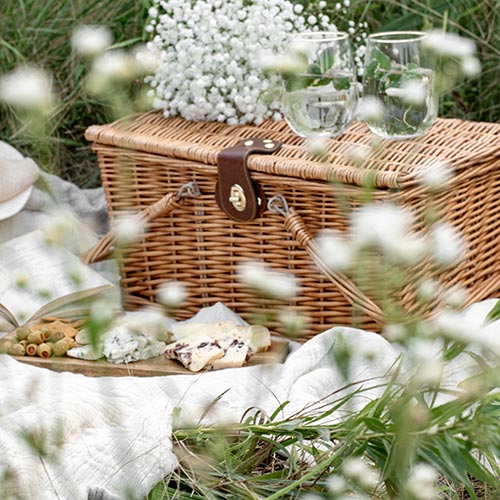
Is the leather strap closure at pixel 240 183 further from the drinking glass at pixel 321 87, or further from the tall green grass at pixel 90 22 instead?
the tall green grass at pixel 90 22

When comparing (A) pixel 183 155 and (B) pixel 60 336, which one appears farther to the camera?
(A) pixel 183 155

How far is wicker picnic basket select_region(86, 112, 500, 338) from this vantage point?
193 centimetres

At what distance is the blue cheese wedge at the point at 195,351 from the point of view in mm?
1817

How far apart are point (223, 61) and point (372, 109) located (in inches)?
17.8

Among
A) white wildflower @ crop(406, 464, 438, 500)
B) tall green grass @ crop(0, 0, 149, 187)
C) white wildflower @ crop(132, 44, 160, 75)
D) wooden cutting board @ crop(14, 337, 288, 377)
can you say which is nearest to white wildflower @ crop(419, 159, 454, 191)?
wooden cutting board @ crop(14, 337, 288, 377)

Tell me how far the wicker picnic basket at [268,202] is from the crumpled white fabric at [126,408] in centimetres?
20

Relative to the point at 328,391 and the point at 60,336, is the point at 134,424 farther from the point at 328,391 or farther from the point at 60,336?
the point at 60,336

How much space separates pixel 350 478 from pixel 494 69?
2.03 m

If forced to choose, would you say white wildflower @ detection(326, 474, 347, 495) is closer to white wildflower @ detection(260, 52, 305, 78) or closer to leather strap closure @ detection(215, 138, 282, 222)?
leather strap closure @ detection(215, 138, 282, 222)

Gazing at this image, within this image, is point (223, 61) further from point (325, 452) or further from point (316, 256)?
point (325, 452)

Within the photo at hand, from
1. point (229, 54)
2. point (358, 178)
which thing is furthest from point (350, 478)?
point (229, 54)

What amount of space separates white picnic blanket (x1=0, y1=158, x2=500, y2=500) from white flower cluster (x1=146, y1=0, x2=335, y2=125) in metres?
0.63

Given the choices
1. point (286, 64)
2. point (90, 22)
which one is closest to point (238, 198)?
point (286, 64)

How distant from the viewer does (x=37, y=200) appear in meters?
2.46
